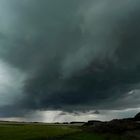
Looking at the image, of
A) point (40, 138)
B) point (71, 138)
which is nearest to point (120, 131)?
point (71, 138)

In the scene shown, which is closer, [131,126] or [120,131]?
[120,131]

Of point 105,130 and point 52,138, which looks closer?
point 52,138

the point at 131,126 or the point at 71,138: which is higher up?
the point at 131,126

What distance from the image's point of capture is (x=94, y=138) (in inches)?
6024

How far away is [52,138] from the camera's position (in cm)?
14475

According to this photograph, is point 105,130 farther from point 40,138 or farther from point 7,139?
point 7,139

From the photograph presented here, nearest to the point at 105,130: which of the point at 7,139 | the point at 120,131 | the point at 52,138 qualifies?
the point at 120,131

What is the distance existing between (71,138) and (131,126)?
174 feet

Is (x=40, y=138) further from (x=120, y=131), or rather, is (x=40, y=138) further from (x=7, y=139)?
(x=120, y=131)

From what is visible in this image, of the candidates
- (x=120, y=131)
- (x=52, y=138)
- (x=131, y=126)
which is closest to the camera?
(x=52, y=138)

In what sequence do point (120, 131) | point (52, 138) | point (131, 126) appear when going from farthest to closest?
point (131, 126) < point (120, 131) < point (52, 138)

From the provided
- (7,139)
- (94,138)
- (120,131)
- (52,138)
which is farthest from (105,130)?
(7,139)

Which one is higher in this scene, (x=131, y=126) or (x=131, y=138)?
(x=131, y=126)

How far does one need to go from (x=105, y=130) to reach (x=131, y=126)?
18619 mm
